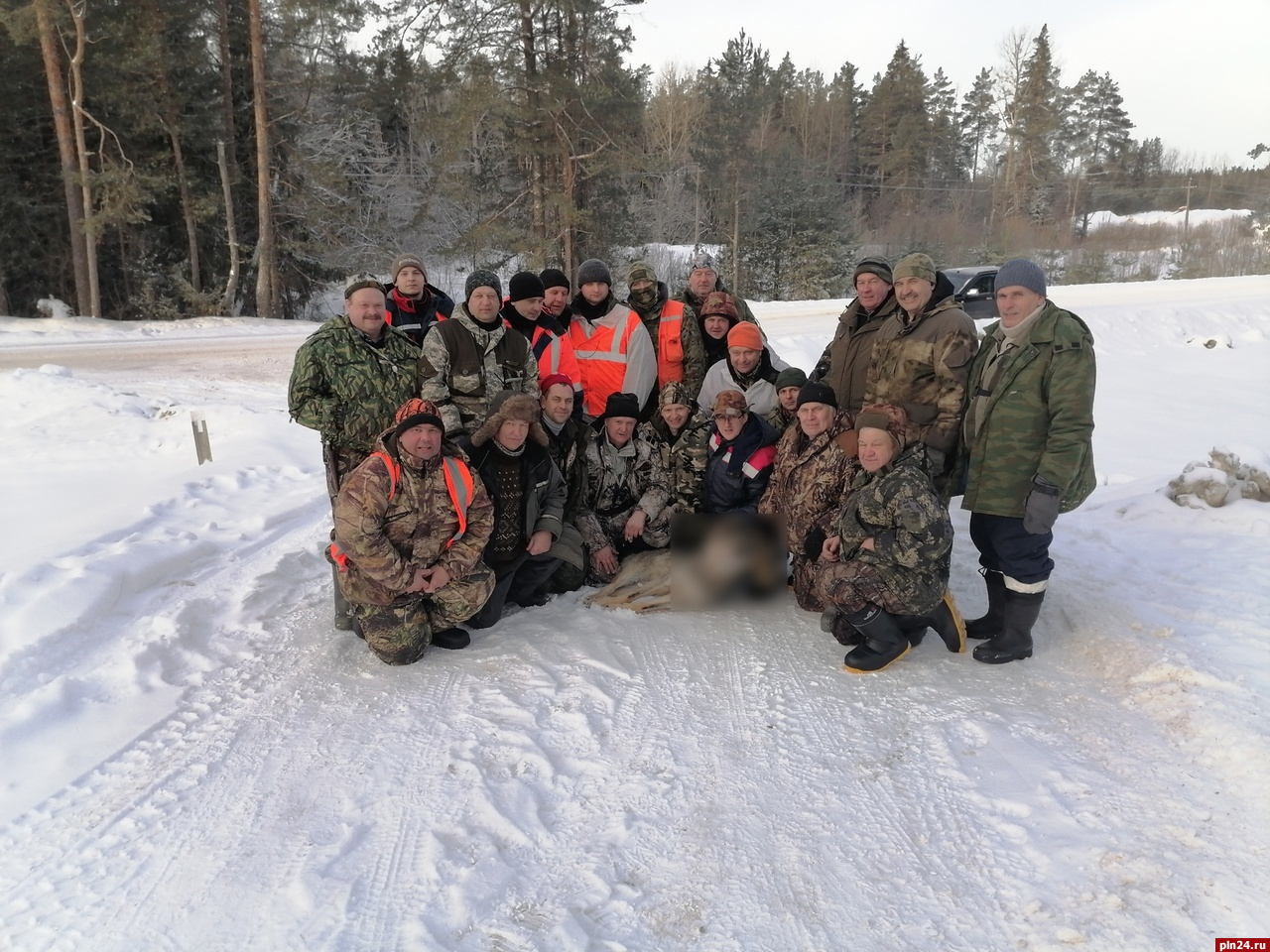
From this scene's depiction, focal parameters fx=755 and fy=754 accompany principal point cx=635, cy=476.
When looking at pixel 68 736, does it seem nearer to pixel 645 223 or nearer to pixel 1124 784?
pixel 1124 784

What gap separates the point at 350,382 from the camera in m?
3.86

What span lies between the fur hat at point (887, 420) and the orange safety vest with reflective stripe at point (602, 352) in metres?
1.79

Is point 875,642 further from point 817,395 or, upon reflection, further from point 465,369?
point 465,369

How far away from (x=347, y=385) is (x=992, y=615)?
3424 millimetres

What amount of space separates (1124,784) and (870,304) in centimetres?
242

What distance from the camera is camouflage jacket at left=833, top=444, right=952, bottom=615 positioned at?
333 centimetres

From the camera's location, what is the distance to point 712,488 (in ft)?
14.3

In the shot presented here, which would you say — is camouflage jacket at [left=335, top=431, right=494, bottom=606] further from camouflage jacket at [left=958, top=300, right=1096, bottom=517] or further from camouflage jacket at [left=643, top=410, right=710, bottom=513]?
camouflage jacket at [left=958, top=300, right=1096, bottom=517]

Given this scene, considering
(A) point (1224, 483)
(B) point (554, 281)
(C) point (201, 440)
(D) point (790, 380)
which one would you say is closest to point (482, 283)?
(B) point (554, 281)

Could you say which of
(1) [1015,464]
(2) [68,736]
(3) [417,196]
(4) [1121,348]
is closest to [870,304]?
(1) [1015,464]

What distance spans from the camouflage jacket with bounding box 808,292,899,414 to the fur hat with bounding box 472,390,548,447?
145 centimetres

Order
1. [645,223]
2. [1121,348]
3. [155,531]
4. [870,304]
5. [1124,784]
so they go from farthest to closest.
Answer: [645,223] → [1121,348] → [155,531] → [870,304] → [1124,784]

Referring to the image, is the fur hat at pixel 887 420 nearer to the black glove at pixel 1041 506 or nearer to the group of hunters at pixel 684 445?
the group of hunters at pixel 684 445

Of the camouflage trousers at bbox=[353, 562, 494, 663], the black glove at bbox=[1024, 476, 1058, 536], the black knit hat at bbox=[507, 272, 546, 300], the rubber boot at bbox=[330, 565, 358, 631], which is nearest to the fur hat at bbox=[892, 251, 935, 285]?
the black glove at bbox=[1024, 476, 1058, 536]
